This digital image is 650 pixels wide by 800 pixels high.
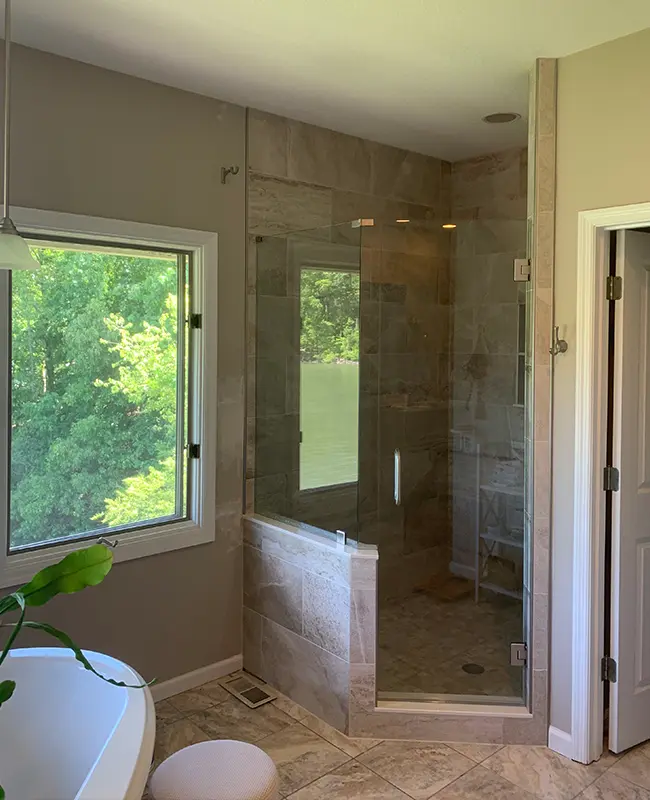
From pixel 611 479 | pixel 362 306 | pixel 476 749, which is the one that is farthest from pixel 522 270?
pixel 476 749

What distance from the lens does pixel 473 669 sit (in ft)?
10.8

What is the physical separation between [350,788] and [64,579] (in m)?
1.52

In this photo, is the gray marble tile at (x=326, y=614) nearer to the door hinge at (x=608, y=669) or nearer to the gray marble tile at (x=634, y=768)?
the door hinge at (x=608, y=669)

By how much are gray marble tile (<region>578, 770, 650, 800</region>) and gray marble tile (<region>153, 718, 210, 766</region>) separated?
152cm

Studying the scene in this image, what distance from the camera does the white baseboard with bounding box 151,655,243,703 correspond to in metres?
3.27

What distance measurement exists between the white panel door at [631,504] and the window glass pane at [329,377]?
1.37 meters

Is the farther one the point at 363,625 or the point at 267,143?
the point at 267,143

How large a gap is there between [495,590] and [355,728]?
1.50 m

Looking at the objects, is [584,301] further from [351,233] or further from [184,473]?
[184,473]

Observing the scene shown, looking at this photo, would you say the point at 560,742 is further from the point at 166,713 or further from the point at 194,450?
the point at 194,450

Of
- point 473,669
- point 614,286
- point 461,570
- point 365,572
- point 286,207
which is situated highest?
point 286,207

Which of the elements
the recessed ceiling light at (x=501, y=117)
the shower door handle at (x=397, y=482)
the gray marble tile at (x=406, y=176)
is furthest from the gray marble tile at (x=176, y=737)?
the recessed ceiling light at (x=501, y=117)

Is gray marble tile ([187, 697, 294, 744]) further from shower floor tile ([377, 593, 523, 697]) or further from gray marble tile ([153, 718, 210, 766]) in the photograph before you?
shower floor tile ([377, 593, 523, 697])

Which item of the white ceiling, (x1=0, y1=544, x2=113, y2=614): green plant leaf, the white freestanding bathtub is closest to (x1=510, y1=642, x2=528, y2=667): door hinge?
Answer: the white freestanding bathtub
